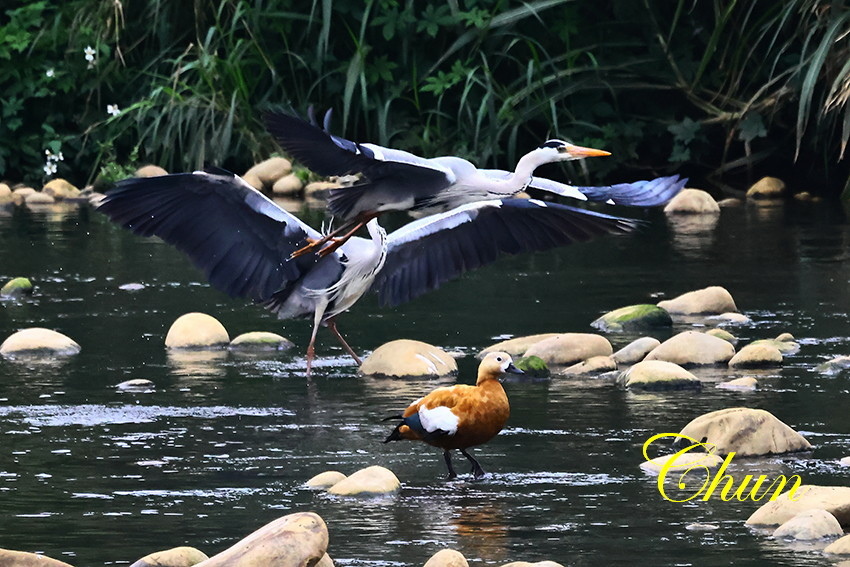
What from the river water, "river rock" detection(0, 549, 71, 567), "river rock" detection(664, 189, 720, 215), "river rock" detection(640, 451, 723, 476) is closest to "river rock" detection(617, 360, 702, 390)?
the river water

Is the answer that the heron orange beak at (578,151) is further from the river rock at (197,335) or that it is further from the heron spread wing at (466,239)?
the river rock at (197,335)

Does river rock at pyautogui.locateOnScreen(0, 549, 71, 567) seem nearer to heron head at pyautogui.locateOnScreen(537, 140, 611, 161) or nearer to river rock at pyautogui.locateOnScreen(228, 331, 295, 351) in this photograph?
heron head at pyautogui.locateOnScreen(537, 140, 611, 161)

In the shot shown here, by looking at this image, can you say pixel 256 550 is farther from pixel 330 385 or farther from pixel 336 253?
pixel 336 253

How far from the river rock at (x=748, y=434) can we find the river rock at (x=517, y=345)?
6.83 ft

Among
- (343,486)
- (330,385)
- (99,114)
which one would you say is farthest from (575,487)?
(99,114)

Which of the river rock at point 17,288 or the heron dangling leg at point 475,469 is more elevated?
the river rock at point 17,288

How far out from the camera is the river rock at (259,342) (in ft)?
28.1

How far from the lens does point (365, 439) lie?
6.45 meters

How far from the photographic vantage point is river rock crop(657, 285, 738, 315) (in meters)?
9.15

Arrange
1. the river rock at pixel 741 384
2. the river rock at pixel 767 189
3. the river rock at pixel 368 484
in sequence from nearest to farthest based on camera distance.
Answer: the river rock at pixel 368 484 < the river rock at pixel 741 384 < the river rock at pixel 767 189

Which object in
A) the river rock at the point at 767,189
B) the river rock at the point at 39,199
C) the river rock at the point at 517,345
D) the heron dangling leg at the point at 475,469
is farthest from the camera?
the river rock at the point at 39,199

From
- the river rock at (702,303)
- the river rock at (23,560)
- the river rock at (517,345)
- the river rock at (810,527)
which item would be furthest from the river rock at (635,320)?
the river rock at (23,560)

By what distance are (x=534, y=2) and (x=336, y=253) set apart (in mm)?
7571

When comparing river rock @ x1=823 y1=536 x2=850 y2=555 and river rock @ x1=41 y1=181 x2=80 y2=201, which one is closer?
river rock @ x1=823 y1=536 x2=850 y2=555
